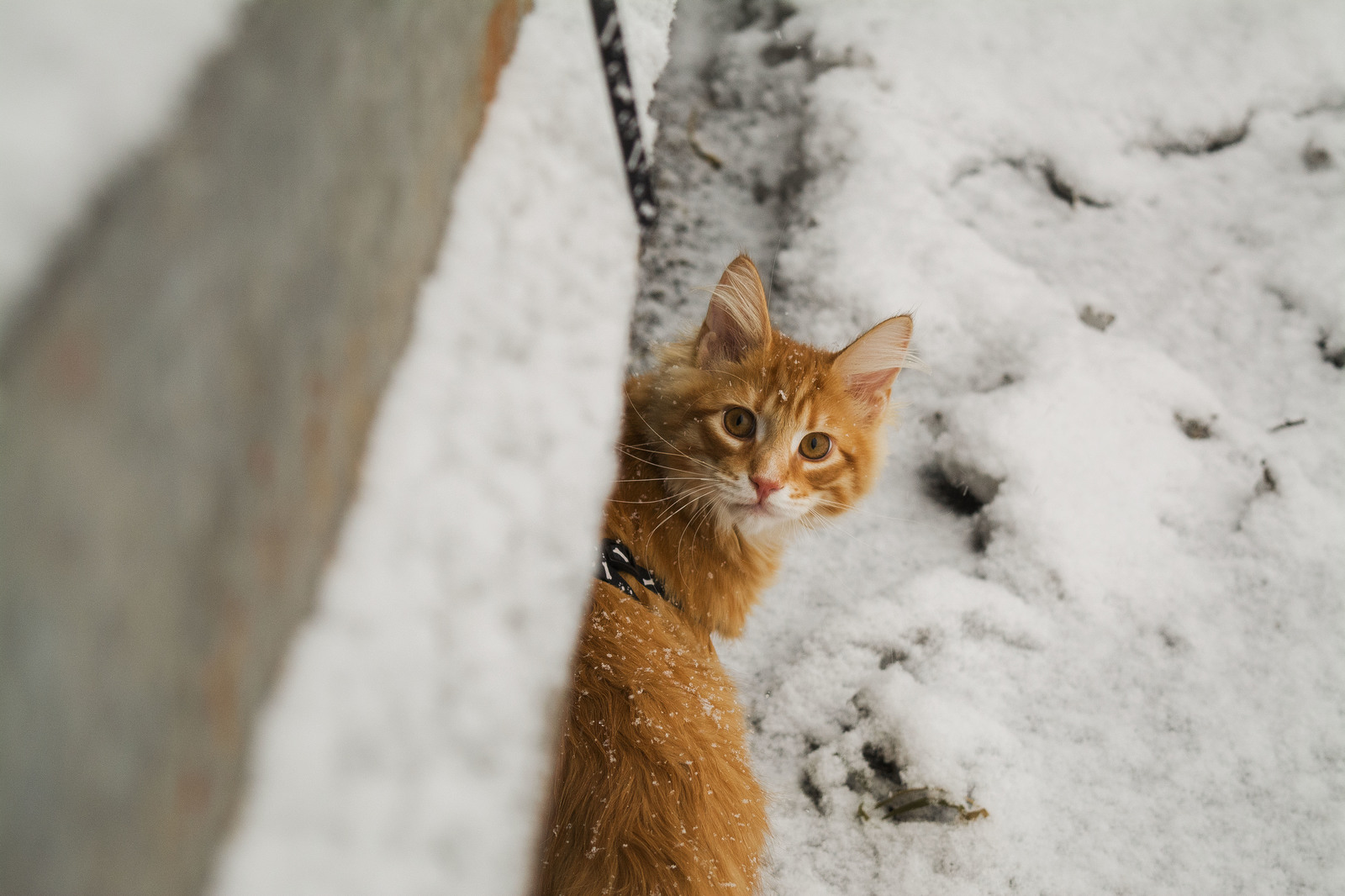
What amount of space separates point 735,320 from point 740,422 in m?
0.21

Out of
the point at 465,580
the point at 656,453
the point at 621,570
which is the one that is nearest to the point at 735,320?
the point at 656,453

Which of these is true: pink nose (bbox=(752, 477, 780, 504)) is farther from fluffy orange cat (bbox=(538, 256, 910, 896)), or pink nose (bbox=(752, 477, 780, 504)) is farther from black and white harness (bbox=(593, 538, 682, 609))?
black and white harness (bbox=(593, 538, 682, 609))

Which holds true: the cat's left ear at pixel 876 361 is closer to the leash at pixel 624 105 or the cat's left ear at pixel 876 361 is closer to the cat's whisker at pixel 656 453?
the cat's whisker at pixel 656 453

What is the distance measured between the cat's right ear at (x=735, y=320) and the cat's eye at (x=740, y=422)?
4.4 inches

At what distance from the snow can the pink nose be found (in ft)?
3.69

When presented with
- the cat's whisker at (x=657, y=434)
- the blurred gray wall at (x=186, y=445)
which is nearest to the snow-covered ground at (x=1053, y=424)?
the cat's whisker at (x=657, y=434)

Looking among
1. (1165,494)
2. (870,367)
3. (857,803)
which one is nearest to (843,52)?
(870,367)

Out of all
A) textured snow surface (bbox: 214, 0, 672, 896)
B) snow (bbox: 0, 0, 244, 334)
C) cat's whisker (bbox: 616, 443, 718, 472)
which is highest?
snow (bbox: 0, 0, 244, 334)

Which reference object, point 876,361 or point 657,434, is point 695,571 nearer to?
point 657,434

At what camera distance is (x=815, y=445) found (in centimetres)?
149

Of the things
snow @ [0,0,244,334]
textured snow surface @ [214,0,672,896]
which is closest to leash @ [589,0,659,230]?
textured snow surface @ [214,0,672,896]

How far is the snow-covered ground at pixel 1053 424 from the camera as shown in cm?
144

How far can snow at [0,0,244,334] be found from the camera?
0.29m

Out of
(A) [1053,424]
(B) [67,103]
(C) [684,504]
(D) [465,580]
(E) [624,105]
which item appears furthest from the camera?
(A) [1053,424]
